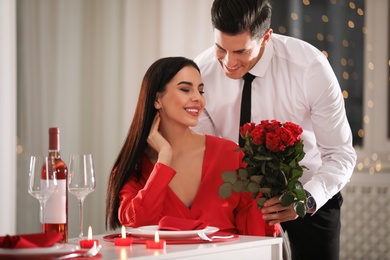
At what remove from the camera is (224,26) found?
9.61 feet

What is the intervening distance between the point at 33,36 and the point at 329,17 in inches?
80.6

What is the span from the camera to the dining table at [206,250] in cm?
196

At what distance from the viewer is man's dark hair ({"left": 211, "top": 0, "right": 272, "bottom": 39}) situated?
9.60 feet

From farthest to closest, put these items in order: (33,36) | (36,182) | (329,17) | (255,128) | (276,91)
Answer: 1. (329,17)
2. (33,36)
3. (276,91)
4. (255,128)
5. (36,182)

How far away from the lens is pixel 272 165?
2520 mm

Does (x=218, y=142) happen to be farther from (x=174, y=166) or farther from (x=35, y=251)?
(x=35, y=251)

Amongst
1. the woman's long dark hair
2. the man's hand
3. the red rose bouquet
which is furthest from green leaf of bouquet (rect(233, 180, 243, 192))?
the woman's long dark hair

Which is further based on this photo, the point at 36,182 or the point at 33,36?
the point at 33,36

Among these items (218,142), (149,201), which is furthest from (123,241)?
(218,142)

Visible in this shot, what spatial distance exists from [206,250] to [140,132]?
893mm

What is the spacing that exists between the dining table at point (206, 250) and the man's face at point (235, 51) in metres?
0.86

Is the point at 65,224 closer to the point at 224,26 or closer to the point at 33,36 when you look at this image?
the point at 224,26

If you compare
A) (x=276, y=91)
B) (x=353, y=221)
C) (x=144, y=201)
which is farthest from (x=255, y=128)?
(x=353, y=221)

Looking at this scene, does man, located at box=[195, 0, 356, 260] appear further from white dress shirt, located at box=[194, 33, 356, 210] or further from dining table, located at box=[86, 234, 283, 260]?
dining table, located at box=[86, 234, 283, 260]
